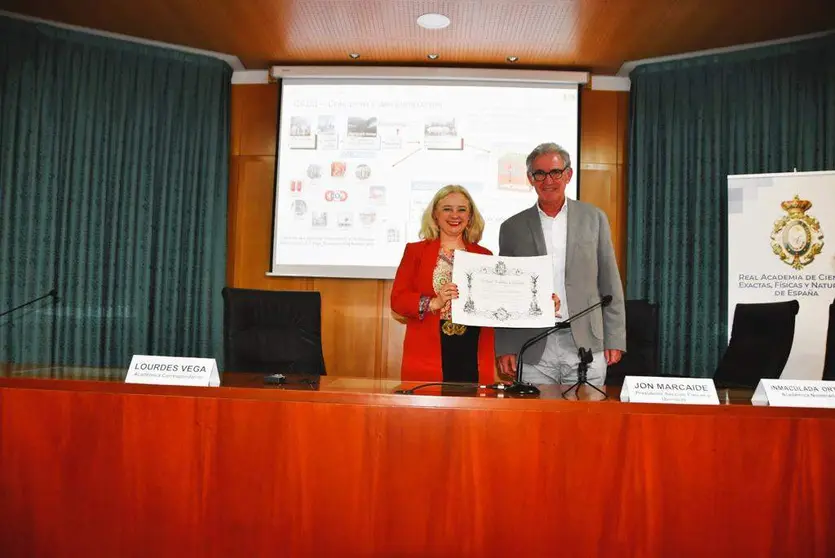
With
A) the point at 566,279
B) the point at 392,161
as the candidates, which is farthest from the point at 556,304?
the point at 392,161

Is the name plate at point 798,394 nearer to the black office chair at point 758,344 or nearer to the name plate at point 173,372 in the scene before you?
the black office chair at point 758,344

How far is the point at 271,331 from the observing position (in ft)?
9.12

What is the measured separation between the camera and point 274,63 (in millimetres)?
4410

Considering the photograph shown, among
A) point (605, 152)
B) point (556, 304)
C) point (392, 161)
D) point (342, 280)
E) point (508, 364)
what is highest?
point (605, 152)

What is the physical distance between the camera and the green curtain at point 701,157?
3943 millimetres

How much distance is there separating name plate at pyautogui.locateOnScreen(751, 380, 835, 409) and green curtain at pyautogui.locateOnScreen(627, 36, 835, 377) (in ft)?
8.62

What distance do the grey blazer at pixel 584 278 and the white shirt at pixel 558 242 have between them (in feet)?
0.10

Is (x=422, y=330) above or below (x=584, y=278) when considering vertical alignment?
below

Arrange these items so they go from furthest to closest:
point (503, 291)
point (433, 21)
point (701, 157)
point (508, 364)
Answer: point (701, 157) < point (433, 21) < point (508, 364) < point (503, 291)

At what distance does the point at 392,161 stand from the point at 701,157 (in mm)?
2083

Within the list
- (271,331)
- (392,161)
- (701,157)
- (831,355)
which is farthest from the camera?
(392,161)

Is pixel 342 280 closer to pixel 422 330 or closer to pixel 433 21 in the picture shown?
pixel 433 21

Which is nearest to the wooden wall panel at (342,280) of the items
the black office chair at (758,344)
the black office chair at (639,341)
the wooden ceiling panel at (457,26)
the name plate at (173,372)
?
the wooden ceiling panel at (457,26)

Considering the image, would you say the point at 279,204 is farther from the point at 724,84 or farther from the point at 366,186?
the point at 724,84
